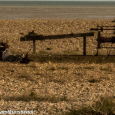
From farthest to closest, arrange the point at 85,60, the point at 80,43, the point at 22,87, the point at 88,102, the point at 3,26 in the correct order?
1. the point at 3,26
2. the point at 80,43
3. the point at 85,60
4. the point at 22,87
5. the point at 88,102

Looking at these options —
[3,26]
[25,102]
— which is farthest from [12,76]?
[3,26]

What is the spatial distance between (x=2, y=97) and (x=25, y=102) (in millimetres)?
799

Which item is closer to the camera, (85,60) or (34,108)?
(34,108)

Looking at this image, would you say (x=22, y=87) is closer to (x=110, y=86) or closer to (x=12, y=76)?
(x=12, y=76)

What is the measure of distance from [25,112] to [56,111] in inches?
27.8

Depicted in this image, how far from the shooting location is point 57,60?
51.5 feet

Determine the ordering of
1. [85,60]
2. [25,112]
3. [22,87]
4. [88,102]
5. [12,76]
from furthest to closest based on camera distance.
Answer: [85,60] → [12,76] → [22,87] → [88,102] → [25,112]

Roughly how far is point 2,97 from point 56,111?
6.13ft

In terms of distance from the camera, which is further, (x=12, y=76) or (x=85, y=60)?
(x=85, y=60)

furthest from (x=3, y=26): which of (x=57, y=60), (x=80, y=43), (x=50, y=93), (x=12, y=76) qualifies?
(x=50, y=93)

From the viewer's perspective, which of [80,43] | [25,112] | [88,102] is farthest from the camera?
[80,43]

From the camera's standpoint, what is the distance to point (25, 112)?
8625 mm

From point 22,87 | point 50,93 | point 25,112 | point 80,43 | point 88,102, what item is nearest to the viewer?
point 25,112

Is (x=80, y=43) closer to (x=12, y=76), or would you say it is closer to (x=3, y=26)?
(x=3, y=26)
